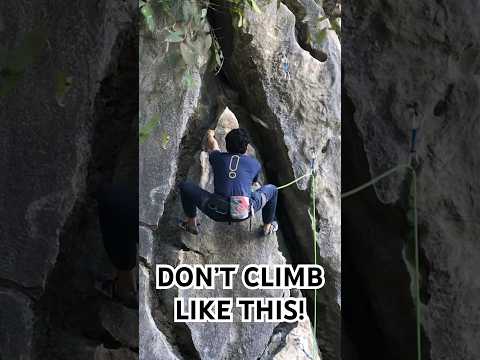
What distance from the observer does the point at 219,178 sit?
1.31 meters

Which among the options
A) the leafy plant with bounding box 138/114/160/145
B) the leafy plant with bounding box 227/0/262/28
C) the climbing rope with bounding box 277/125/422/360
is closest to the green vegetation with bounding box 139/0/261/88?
the leafy plant with bounding box 227/0/262/28

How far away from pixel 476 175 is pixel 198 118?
59 cm

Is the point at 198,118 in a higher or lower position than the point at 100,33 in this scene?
lower

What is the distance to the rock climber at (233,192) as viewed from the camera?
130cm

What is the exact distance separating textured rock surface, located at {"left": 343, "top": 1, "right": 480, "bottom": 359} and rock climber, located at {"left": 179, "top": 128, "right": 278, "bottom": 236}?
0.21m

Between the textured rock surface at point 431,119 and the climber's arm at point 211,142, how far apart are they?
296 mm

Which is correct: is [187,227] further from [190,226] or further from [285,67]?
[285,67]

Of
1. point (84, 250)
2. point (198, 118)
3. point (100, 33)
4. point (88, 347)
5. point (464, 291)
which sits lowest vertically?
point (88, 347)

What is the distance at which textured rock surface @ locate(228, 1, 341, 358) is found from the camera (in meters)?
1.32

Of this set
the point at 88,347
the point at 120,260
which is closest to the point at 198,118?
the point at 120,260

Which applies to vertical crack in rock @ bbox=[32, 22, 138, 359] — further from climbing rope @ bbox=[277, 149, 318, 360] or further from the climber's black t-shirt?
climbing rope @ bbox=[277, 149, 318, 360]

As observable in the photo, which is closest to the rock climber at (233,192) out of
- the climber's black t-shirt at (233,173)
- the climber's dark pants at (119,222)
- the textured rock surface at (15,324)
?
the climber's black t-shirt at (233,173)

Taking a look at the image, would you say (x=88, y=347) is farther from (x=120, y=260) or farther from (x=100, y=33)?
(x=100, y=33)

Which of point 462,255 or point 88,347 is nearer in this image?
point 462,255
